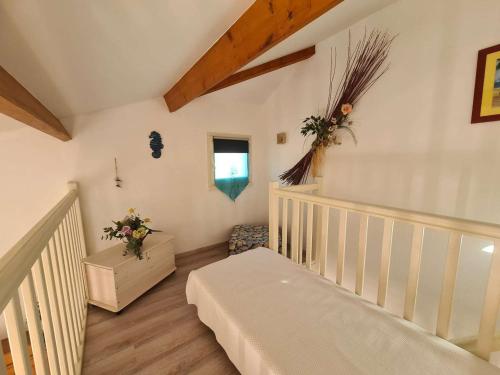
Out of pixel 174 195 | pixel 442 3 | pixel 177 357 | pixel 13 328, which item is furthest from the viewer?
pixel 174 195

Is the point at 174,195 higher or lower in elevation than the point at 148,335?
higher

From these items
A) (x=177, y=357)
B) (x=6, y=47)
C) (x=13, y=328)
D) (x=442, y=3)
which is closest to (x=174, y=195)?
(x=177, y=357)

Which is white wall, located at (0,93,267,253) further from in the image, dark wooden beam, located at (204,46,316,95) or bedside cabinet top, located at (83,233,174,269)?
dark wooden beam, located at (204,46,316,95)

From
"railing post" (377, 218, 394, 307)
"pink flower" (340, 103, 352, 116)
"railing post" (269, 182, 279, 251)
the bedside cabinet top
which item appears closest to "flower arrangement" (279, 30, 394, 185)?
"pink flower" (340, 103, 352, 116)

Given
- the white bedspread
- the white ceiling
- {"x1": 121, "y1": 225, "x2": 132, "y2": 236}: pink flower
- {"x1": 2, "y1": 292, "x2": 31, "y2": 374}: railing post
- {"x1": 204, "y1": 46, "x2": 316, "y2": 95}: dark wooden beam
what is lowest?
the white bedspread

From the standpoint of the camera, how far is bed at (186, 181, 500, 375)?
2.87 ft

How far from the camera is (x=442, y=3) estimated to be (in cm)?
157

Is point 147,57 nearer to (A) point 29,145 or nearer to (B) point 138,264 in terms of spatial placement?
(A) point 29,145

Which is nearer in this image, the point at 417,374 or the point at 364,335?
the point at 417,374

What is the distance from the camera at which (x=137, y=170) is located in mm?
2531

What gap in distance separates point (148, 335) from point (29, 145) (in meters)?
2.04

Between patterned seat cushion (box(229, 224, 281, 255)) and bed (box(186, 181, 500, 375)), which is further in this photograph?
patterned seat cushion (box(229, 224, 281, 255))

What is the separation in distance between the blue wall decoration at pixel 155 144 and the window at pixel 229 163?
69 centimetres

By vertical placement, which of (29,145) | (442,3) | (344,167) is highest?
(442,3)
